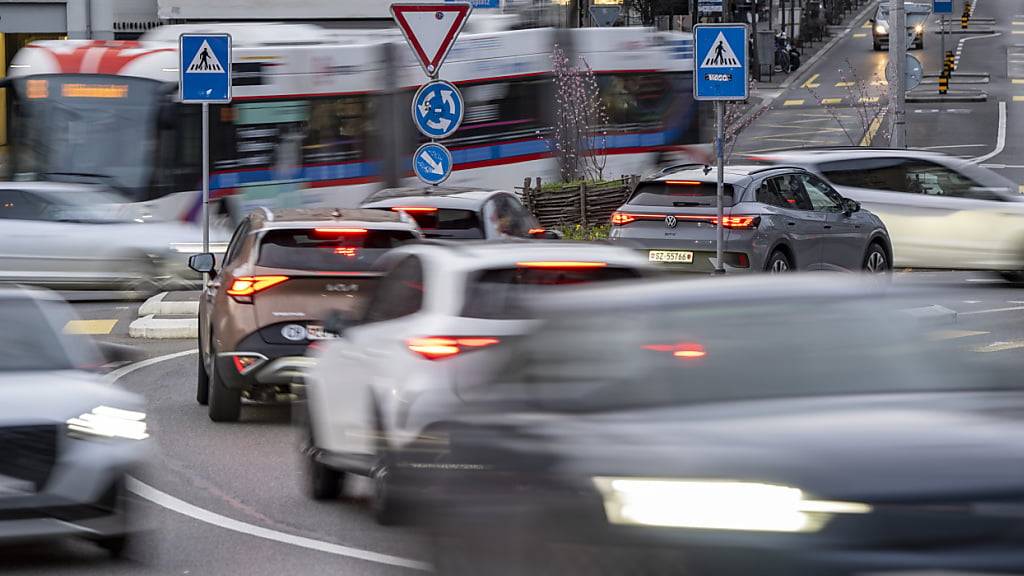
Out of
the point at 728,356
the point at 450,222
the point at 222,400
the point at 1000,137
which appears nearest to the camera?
the point at 728,356

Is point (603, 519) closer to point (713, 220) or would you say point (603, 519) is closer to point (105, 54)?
point (713, 220)

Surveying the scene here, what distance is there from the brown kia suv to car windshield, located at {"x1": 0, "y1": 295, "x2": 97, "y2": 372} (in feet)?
11.1

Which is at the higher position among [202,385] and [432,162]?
[432,162]

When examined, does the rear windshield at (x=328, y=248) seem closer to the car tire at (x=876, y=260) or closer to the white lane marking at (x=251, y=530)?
the white lane marking at (x=251, y=530)

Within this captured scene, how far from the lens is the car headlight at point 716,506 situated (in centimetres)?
467

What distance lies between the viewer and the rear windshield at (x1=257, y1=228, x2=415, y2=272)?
12.5 m

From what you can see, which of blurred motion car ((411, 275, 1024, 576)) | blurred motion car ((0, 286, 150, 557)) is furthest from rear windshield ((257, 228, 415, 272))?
blurred motion car ((411, 275, 1024, 576))

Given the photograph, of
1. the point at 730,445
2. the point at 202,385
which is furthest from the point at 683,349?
the point at 202,385

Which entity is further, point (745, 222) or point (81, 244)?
point (81, 244)

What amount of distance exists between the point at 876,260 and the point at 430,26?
616cm

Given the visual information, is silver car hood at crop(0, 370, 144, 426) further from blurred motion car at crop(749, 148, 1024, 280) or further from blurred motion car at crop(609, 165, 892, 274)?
blurred motion car at crop(749, 148, 1024, 280)

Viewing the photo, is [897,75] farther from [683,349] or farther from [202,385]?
[683,349]

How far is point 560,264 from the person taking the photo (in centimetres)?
942

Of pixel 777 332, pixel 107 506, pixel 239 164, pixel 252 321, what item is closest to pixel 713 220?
pixel 252 321
